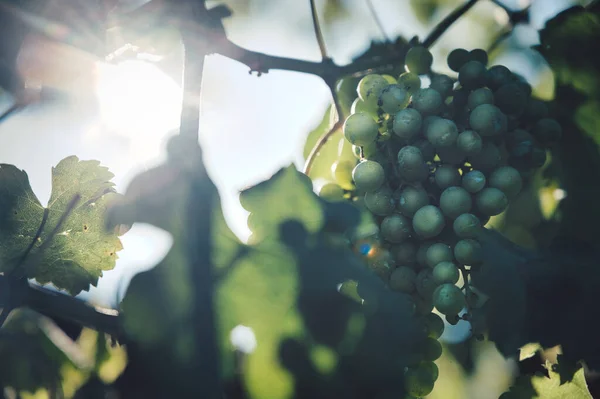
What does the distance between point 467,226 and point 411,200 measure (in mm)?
127

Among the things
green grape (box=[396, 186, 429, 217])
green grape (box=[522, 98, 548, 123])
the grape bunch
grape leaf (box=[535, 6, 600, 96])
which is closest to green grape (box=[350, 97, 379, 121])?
the grape bunch

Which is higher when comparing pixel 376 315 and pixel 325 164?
pixel 376 315

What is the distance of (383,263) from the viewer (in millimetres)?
Result: 1024

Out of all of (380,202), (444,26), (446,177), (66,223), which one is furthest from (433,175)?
(66,223)

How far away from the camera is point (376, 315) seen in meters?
0.89

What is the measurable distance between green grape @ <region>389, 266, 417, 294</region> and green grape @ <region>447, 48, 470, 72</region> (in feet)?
2.00

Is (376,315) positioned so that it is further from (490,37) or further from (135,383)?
(490,37)

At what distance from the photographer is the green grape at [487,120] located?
1106mm

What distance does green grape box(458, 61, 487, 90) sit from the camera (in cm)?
122

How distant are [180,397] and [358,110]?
78cm

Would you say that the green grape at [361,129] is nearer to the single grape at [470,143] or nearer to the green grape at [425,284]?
the single grape at [470,143]

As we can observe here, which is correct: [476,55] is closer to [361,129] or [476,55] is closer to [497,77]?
[497,77]

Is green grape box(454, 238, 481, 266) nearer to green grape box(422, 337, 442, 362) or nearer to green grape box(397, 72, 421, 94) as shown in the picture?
green grape box(422, 337, 442, 362)

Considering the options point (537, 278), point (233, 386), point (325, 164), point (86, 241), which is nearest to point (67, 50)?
point (86, 241)
